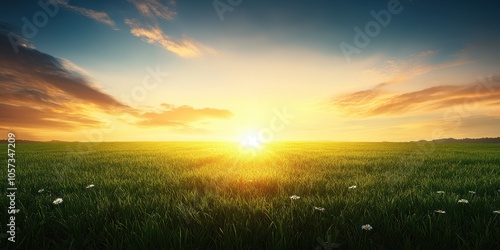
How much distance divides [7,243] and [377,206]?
4399 millimetres

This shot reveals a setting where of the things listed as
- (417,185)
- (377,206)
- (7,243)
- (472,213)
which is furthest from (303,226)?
(417,185)

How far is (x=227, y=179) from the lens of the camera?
5.90 metres

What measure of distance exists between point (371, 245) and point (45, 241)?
3456 millimetres

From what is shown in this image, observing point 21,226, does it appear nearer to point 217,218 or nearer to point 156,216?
point 156,216

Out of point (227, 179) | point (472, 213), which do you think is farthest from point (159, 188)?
→ point (472, 213)

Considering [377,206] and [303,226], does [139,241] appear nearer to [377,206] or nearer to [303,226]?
[303,226]

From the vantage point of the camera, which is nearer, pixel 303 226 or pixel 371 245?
pixel 371 245

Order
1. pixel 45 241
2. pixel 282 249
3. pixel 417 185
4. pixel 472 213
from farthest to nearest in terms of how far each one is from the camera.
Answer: pixel 417 185 < pixel 472 213 < pixel 45 241 < pixel 282 249

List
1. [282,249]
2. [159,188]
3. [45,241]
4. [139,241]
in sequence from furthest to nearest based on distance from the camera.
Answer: [159,188] → [45,241] → [139,241] → [282,249]

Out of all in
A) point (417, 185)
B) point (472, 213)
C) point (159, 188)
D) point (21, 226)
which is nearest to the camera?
point (21, 226)

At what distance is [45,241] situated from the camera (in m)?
2.82

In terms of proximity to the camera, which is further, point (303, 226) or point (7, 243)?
point (303, 226)

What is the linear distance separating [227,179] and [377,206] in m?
3.29

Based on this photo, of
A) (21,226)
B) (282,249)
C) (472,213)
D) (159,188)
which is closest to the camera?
(282,249)
